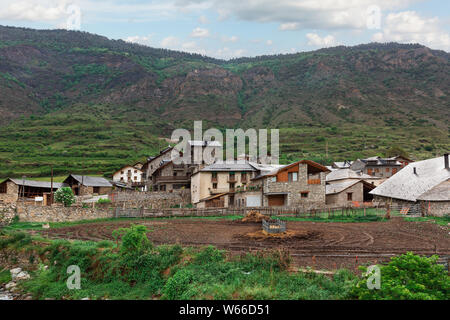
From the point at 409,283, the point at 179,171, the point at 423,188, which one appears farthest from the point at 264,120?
the point at 409,283

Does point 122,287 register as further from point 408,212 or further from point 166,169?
point 166,169

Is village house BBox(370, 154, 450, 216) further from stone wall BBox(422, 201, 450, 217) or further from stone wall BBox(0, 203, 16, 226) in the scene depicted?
stone wall BBox(0, 203, 16, 226)

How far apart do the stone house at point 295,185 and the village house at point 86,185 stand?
28.8 meters

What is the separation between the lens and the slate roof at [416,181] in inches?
1342

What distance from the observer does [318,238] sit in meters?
22.3

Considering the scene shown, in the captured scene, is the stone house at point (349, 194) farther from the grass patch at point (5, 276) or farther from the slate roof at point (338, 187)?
the grass patch at point (5, 276)

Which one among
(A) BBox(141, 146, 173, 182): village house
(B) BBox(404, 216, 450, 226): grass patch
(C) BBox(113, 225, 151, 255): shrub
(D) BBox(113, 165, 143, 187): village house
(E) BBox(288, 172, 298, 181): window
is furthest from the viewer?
(D) BBox(113, 165, 143, 187): village house

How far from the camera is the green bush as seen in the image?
360 inches

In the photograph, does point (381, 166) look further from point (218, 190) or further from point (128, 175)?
point (128, 175)

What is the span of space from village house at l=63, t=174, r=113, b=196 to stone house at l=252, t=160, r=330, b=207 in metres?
28.8

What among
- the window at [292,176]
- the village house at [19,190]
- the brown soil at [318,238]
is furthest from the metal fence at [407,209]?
the village house at [19,190]

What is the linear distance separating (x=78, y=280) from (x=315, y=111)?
14781 cm

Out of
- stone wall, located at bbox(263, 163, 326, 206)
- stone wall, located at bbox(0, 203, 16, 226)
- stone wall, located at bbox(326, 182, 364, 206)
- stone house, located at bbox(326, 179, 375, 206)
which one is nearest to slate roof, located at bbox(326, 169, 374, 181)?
stone house, located at bbox(326, 179, 375, 206)

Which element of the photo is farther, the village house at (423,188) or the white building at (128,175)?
the white building at (128,175)
